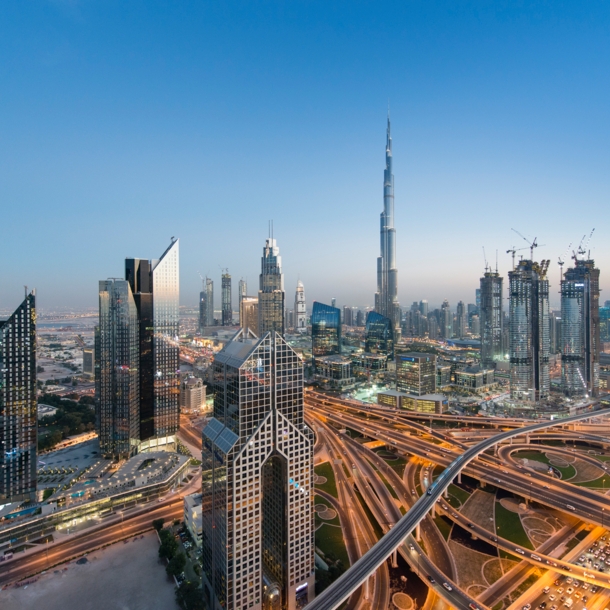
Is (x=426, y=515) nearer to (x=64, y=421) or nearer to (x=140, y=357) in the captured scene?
(x=140, y=357)

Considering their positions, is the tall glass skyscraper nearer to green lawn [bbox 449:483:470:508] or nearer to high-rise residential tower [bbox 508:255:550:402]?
green lawn [bbox 449:483:470:508]

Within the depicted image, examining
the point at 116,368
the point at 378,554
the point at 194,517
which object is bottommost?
the point at 194,517

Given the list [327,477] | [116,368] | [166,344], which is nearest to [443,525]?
[327,477]

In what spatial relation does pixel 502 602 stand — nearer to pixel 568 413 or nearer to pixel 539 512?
pixel 539 512

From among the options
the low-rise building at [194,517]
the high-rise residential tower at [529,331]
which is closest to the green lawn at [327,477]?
the low-rise building at [194,517]

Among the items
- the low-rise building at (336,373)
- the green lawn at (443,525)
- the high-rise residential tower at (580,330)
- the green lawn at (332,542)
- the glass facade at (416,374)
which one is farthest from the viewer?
the low-rise building at (336,373)

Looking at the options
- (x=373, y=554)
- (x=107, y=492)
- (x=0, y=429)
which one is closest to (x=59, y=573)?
(x=107, y=492)

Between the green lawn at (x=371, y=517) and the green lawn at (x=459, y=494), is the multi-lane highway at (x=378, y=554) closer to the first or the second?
the green lawn at (x=459, y=494)
